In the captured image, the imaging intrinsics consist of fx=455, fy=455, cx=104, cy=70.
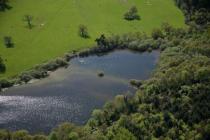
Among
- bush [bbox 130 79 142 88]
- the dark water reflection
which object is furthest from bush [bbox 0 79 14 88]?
bush [bbox 130 79 142 88]

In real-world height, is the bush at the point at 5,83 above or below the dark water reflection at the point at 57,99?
above

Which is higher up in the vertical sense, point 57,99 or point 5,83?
point 5,83

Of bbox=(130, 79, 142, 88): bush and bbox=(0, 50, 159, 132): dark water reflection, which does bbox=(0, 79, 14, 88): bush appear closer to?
bbox=(0, 50, 159, 132): dark water reflection

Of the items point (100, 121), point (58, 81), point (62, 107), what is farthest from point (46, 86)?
Result: point (100, 121)

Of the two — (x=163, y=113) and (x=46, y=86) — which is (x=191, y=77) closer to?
(x=163, y=113)

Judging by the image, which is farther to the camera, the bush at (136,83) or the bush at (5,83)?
the bush at (5,83)

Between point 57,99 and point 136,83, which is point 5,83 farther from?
point 136,83

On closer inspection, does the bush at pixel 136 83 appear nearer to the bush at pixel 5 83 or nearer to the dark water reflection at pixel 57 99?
the dark water reflection at pixel 57 99

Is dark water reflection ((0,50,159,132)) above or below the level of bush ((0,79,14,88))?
below

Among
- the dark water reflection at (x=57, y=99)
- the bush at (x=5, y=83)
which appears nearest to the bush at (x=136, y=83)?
the dark water reflection at (x=57, y=99)

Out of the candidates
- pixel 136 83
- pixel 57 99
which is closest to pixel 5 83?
pixel 57 99

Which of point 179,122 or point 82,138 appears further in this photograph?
point 179,122
